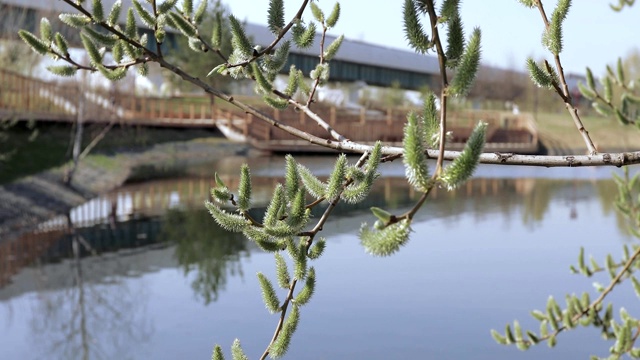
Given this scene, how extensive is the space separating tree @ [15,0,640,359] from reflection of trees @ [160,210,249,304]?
37.0 feet

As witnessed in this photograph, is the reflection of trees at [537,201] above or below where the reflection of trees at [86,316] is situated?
above

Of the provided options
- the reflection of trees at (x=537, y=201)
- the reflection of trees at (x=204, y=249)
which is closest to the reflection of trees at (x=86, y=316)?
the reflection of trees at (x=204, y=249)

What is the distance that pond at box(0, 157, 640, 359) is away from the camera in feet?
36.1

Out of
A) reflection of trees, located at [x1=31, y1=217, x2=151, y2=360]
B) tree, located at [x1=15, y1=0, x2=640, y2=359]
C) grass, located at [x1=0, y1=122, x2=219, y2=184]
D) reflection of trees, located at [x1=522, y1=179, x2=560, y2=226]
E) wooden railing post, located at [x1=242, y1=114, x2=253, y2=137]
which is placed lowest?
reflection of trees, located at [x1=31, y1=217, x2=151, y2=360]

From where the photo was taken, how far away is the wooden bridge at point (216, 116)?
1089 inches

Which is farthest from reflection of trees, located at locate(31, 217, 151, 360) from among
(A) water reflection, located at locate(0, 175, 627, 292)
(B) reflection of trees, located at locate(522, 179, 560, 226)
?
(B) reflection of trees, located at locate(522, 179, 560, 226)

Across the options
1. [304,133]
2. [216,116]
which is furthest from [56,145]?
[304,133]

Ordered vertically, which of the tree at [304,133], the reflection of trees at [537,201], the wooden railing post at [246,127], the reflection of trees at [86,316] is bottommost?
the reflection of trees at [86,316]

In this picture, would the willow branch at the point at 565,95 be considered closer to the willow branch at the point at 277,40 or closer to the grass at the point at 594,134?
the willow branch at the point at 277,40

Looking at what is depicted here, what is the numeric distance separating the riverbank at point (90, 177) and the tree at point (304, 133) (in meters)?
15.5

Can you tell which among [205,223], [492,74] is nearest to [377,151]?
[205,223]

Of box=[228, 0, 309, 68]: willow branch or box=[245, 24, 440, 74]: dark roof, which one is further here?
box=[245, 24, 440, 74]: dark roof

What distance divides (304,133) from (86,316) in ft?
37.8

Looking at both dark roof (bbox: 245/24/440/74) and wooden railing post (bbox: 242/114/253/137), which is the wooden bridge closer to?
wooden railing post (bbox: 242/114/253/137)
